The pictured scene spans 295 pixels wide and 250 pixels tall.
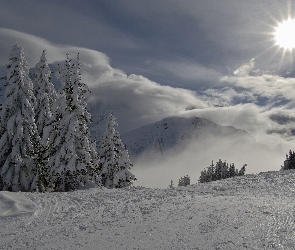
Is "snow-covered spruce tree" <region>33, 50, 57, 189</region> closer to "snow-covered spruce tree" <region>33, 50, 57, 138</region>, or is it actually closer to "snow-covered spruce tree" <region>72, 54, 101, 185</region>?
"snow-covered spruce tree" <region>33, 50, 57, 138</region>

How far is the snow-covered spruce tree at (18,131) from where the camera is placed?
2439 cm

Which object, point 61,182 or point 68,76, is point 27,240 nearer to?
point 61,182

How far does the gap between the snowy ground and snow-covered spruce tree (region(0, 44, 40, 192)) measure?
1197cm

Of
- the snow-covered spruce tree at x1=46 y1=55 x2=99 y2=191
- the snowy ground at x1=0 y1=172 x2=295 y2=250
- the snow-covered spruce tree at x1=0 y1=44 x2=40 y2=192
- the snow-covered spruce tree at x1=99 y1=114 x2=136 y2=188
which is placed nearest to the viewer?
the snowy ground at x1=0 y1=172 x2=295 y2=250

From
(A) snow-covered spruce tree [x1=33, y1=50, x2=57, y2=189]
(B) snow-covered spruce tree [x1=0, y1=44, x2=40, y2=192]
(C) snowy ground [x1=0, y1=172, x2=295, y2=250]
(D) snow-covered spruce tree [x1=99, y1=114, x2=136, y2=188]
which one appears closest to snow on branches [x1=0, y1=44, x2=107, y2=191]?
(B) snow-covered spruce tree [x1=0, y1=44, x2=40, y2=192]

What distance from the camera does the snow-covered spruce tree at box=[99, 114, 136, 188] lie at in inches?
1228

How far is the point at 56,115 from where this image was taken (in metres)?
24.9

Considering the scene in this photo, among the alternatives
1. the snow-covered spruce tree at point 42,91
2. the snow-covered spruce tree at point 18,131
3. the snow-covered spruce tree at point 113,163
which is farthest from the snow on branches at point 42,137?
the snow-covered spruce tree at point 113,163

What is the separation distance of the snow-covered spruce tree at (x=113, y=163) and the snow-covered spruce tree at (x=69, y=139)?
5.94m

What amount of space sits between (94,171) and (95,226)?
1692 centimetres

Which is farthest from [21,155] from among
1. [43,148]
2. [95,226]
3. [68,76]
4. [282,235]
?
[282,235]

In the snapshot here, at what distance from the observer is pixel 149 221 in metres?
9.20

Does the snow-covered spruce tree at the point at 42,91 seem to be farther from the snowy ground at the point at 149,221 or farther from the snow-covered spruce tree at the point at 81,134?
the snowy ground at the point at 149,221

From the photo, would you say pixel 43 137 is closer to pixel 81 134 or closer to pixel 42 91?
pixel 81 134
